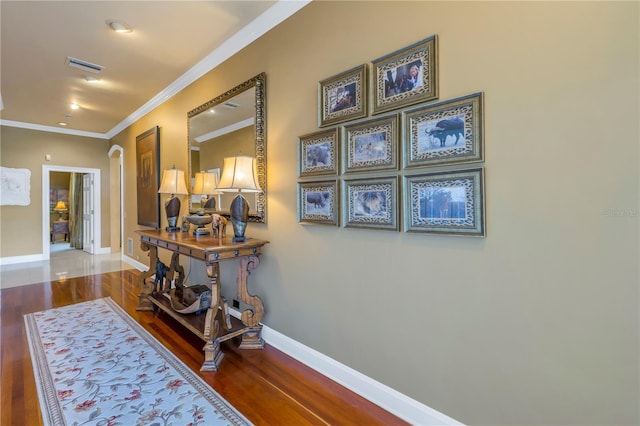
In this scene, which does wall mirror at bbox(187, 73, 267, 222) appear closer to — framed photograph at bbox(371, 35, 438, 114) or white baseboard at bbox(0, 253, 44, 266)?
framed photograph at bbox(371, 35, 438, 114)

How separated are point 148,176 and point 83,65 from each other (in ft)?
5.75

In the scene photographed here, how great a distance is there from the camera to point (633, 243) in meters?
1.05

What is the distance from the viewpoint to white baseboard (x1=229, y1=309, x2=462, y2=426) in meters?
1.57

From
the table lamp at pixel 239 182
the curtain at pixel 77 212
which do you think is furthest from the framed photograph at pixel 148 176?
the curtain at pixel 77 212

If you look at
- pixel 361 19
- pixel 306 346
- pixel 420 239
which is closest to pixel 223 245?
pixel 306 346

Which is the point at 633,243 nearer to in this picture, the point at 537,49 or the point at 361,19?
the point at 537,49

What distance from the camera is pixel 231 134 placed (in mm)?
2932

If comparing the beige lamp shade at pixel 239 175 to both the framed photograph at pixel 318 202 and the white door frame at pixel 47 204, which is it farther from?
the white door frame at pixel 47 204

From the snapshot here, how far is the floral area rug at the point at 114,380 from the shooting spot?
5.53 feet

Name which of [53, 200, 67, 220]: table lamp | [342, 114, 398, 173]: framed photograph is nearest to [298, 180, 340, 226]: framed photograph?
[342, 114, 398, 173]: framed photograph

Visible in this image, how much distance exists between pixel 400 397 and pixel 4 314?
4.12 m

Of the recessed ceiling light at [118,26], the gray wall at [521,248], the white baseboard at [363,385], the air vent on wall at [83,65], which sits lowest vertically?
the white baseboard at [363,385]

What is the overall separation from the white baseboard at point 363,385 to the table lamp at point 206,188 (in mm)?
1581

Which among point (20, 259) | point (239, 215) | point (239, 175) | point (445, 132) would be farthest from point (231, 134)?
point (20, 259)
